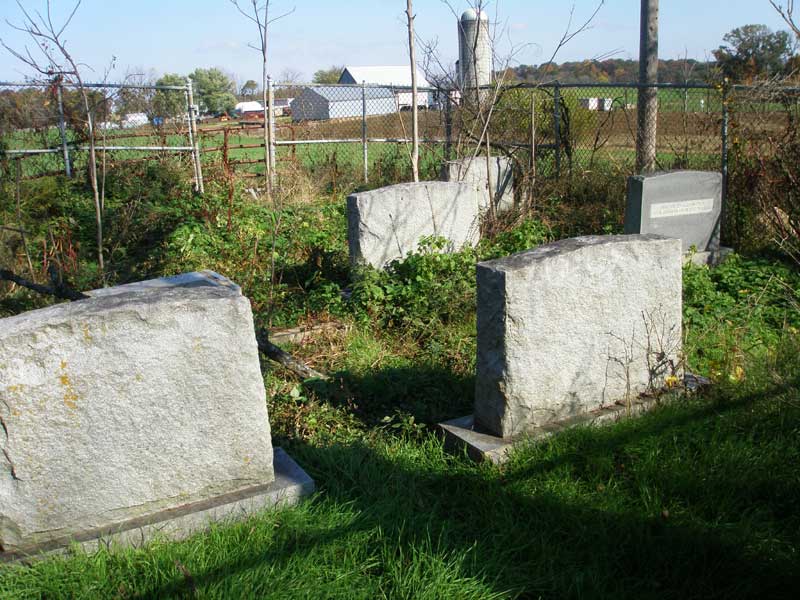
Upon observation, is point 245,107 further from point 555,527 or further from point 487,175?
point 555,527

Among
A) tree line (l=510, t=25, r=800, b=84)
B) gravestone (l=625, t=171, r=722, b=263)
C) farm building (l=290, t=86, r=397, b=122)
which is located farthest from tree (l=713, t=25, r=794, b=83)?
farm building (l=290, t=86, r=397, b=122)

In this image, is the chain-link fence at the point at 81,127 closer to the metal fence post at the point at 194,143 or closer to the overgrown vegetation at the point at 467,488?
the metal fence post at the point at 194,143

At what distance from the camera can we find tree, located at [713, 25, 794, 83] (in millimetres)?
9320

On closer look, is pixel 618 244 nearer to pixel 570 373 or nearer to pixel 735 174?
→ pixel 570 373

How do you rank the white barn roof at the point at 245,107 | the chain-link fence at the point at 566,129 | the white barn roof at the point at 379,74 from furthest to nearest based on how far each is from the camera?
the white barn roof at the point at 245,107
the white barn roof at the point at 379,74
the chain-link fence at the point at 566,129

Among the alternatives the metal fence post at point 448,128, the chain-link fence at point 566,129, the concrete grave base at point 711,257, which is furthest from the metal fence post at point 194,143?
the concrete grave base at point 711,257

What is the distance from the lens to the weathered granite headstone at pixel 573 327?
3.41 meters

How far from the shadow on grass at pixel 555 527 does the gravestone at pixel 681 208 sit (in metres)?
3.69

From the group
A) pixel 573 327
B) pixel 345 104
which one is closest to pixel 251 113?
pixel 345 104

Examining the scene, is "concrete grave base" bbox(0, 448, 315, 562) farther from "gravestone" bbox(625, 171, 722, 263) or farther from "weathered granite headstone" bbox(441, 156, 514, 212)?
"weathered granite headstone" bbox(441, 156, 514, 212)

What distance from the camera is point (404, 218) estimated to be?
6.77 m

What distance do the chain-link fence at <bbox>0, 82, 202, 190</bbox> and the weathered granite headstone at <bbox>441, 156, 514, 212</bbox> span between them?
4.68m

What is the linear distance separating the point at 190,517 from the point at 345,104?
14375mm

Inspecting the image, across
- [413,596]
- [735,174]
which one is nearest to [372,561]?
[413,596]
